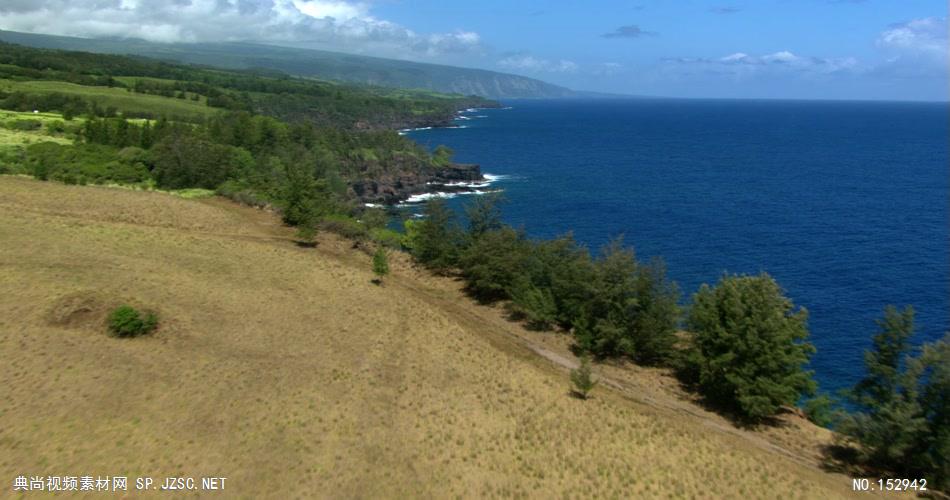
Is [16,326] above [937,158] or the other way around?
the other way around

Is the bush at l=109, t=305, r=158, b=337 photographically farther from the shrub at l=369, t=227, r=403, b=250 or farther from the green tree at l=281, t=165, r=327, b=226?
the shrub at l=369, t=227, r=403, b=250

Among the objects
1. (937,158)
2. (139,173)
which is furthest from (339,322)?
(937,158)

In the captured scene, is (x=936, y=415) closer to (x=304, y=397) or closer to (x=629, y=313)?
(x=629, y=313)

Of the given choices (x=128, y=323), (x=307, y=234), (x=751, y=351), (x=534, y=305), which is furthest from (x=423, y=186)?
(x=751, y=351)

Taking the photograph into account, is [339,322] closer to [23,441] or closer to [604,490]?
[23,441]

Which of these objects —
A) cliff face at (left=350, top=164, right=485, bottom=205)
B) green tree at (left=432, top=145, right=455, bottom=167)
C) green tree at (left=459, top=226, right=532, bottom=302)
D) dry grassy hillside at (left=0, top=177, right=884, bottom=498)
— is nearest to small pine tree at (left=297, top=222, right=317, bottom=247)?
dry grassy hillside at (left=0, top=177, right=884, bottom=498)

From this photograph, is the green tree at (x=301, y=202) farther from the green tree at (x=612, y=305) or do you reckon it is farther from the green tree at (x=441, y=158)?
the green tree at (x=441, y=158)
